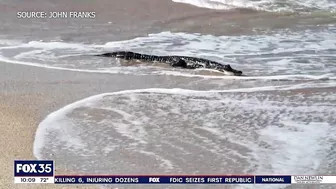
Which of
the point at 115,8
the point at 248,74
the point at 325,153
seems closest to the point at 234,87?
the point at 248,74

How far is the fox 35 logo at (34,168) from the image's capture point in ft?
13.4

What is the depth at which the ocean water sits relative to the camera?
4488mm

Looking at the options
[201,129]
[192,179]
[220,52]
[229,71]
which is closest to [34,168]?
[192,179]

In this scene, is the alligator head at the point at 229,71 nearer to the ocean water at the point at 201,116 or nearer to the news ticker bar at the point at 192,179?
the ocean water at the point at 201,116

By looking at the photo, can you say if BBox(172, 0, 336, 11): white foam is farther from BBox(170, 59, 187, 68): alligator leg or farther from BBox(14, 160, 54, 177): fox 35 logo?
BBox(14, 160, 54, 177): fox 35 logo

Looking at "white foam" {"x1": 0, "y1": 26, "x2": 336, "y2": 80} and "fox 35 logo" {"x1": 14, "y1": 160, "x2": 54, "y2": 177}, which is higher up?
"white foam" {"x1": 0, "y1": 26, "x2": 336, "y2": 80}

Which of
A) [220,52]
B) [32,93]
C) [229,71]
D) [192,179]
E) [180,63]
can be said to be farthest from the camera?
[220,52]

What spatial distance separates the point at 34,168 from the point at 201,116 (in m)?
1.80

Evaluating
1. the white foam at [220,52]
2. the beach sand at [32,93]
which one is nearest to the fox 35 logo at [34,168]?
the beach sand at [32,93]

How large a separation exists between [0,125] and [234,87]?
2.60 m

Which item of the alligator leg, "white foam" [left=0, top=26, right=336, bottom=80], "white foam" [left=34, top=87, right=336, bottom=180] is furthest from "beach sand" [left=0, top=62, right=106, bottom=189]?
the alligator leg

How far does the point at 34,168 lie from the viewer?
4211mm

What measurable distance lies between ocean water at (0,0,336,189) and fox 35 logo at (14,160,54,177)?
0.12 m

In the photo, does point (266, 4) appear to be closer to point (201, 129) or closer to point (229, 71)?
point (229, 71)
